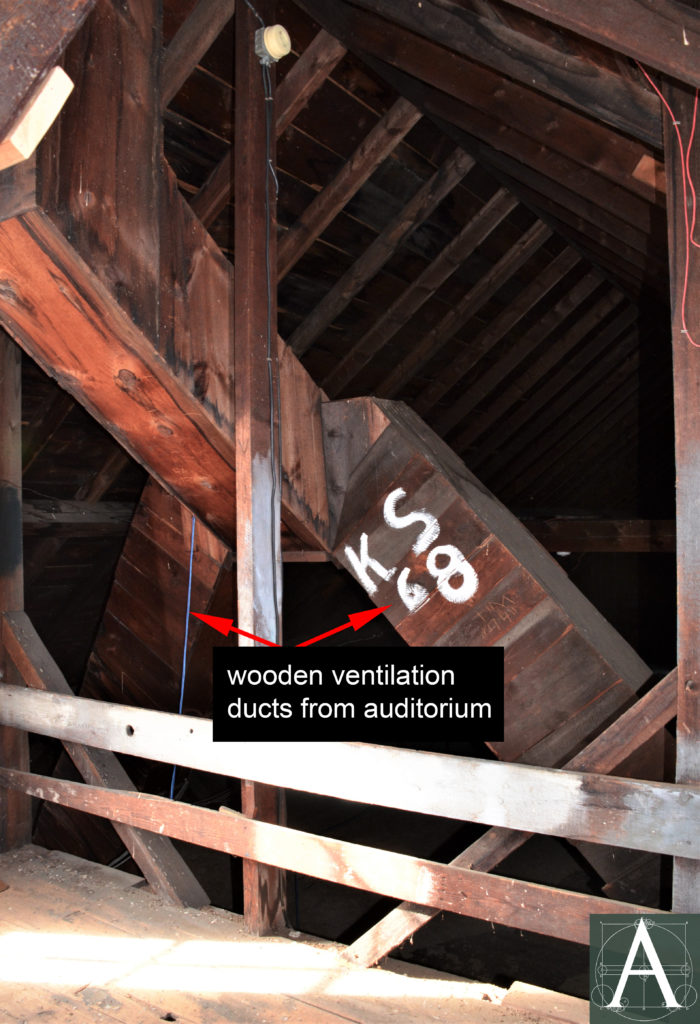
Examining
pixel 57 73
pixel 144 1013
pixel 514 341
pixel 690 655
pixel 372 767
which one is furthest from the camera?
pixel 514 341

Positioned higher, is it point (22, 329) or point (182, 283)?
point (182, 283)

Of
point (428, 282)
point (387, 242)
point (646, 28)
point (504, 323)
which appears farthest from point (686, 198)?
point (504, 323)

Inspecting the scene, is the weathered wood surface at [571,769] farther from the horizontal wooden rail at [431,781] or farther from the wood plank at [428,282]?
the wood plank at [428,282]

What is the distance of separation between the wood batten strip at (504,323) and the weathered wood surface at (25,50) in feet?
13.1

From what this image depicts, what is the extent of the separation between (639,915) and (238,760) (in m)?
1.24

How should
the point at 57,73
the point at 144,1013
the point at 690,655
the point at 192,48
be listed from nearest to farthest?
the point at 57,73
the point at 690,655
the point at 144,1013
the point at 192,48

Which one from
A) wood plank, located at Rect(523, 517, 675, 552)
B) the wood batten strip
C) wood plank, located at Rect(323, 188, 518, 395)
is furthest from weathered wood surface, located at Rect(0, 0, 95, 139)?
wood plank, located at Rect(523, 517, 675, 552)

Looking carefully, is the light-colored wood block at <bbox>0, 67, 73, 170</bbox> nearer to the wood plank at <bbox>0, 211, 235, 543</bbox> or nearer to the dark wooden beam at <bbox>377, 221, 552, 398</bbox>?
the wood plank at <bbox>0, 211, 235, 543</bbox>

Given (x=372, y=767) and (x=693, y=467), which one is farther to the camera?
(x=372, y=767)

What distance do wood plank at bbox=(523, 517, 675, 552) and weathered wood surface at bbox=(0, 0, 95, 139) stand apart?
5.93 meters

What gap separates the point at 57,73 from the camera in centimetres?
150

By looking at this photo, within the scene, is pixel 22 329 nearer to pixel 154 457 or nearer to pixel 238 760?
pixel 154 457

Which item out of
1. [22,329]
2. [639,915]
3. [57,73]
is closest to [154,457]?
[22,329]

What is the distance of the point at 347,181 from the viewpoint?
3578 mm
